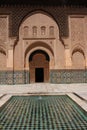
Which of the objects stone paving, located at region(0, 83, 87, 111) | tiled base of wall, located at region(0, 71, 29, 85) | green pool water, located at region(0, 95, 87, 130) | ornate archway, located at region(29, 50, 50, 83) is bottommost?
green pool water, located at region(0, 95, 87, 130)

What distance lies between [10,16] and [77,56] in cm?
373

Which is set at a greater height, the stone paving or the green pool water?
the stone paving

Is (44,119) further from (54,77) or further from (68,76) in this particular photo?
(54,77)

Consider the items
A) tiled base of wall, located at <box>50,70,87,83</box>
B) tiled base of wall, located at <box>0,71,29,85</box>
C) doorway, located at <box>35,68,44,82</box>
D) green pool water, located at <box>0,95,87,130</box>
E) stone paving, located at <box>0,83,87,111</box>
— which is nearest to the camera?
green pool water, located at <box>0,95,87,130</box>

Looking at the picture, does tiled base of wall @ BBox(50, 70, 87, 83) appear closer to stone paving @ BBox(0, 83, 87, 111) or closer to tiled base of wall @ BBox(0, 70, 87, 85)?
tiled base of wall @ BBox(0, 70, 87, 85)

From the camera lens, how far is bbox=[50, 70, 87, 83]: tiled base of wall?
1102 cm

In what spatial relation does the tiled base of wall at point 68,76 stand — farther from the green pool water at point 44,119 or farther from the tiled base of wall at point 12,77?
the green pool water at point 44,119

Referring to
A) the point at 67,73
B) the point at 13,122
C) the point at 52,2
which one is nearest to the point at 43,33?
the point at 52,2

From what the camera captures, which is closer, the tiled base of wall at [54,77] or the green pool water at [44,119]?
the green pool water at [44,119]

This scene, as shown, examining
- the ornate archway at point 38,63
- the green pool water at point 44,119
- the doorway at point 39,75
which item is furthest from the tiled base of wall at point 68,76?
the green pool water at point 44,119

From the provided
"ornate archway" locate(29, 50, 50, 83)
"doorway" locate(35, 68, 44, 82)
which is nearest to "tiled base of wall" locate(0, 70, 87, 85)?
"ornate archway" locate(29, 50, 50, 83)

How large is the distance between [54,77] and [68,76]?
0.68 metres

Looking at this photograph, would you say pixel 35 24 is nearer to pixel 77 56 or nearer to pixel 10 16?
pixel 10 16

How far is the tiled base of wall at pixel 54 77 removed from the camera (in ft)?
35.8
